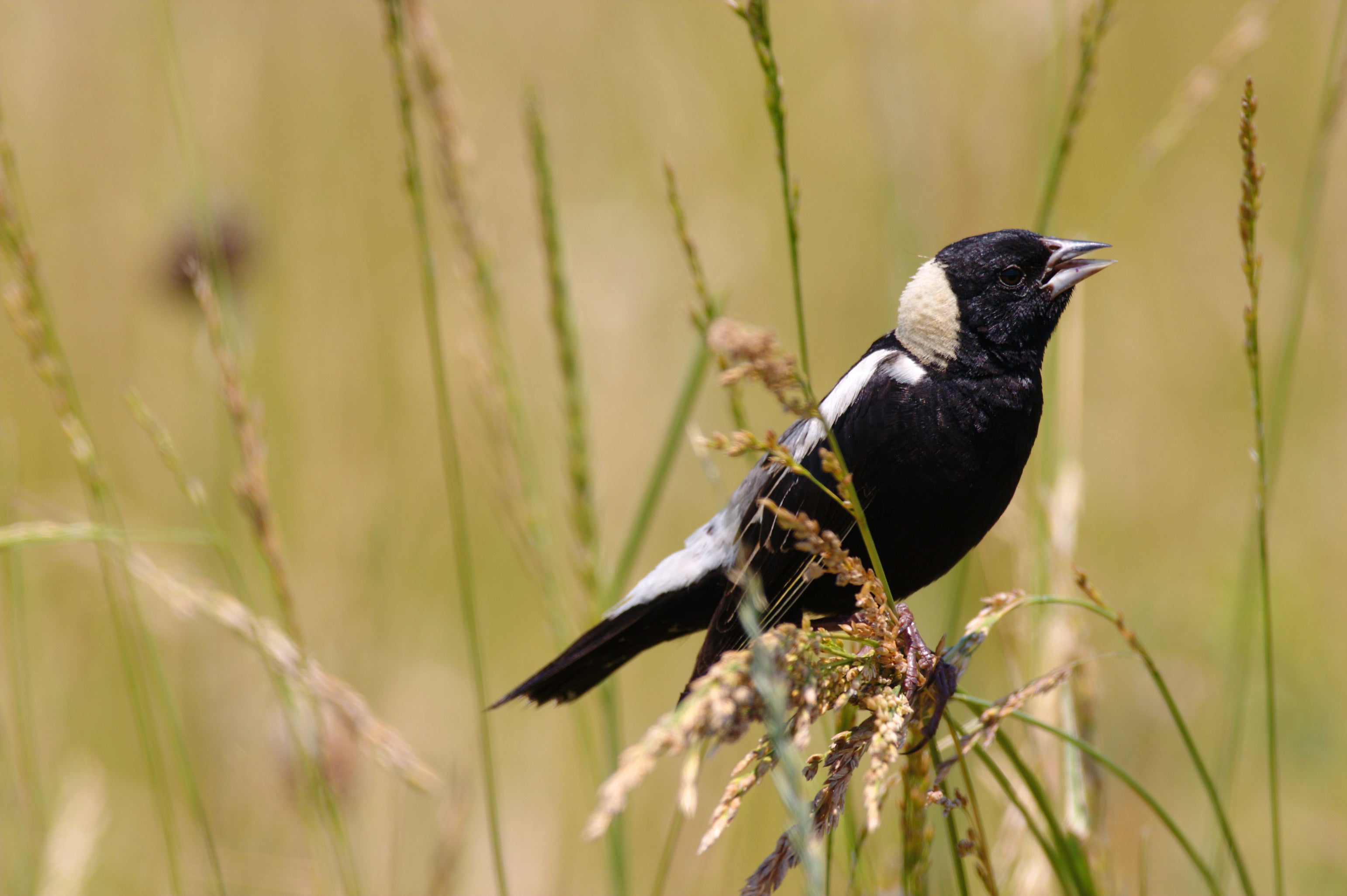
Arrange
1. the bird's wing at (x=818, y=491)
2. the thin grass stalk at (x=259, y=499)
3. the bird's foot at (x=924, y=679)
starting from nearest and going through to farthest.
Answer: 1. the bird's foot at (x=924, y=679)
2. the thin grass stalk at (x=259, y=499)
3. the bird's wing at (x=818, y=491)

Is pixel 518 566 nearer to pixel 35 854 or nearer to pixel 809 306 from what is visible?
pixel 809 306

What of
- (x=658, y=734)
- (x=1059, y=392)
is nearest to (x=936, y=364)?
(x=1059, y=392)

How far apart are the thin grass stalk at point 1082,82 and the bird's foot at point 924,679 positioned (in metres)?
0.75

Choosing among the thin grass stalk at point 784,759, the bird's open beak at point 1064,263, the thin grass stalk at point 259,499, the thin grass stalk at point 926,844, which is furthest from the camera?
the bird's open beak at point 1064,263

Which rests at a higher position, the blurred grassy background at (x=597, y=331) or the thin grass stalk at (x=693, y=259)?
the blurred grassy background at (x=597, y=331)

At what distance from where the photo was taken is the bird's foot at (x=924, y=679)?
1.48 meters

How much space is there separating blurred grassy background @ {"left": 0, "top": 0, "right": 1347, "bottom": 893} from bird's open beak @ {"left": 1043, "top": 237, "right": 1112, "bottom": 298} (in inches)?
6.0

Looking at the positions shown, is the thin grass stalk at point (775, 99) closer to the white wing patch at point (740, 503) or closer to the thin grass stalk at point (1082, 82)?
the thin grass stalk at point (1082, 82)

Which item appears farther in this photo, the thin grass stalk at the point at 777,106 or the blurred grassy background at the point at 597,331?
the blurred grassy background at the point at 597,331

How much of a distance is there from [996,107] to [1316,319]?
201 centimetres

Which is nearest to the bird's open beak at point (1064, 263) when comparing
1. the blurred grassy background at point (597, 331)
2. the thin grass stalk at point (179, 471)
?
the blurred grassy background at point (597, 331)

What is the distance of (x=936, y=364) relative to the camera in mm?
2217

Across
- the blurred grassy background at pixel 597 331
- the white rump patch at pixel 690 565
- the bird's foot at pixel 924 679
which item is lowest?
the bird's foot at pixel 924 679

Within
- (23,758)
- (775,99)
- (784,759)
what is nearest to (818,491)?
(775,99)
